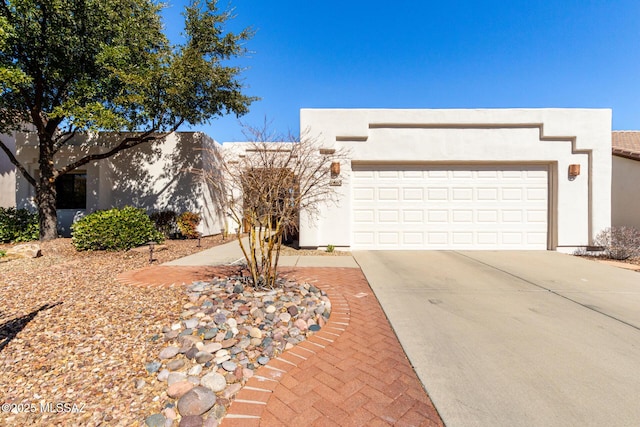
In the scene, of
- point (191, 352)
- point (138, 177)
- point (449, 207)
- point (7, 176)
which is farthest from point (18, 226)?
point (449, 207)

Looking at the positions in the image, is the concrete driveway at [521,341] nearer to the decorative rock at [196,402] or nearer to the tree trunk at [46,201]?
the decorative rock at [196,402]

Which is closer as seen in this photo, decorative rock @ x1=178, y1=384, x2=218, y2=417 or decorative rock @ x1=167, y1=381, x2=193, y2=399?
decorative rock @ x1=178, y1=384, x2=218, y2=417

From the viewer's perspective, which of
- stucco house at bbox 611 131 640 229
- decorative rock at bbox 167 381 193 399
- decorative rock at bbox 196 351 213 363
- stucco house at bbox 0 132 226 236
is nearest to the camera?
decorative rock at bbox 167 381 193 399

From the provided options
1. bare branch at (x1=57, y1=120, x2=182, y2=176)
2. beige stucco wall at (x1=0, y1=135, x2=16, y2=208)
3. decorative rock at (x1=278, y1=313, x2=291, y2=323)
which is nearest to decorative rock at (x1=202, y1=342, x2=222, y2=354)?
decorative rock at (x1=278, y1=313, x2=291, y2=323)

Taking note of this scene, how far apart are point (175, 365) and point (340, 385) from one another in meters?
1.39

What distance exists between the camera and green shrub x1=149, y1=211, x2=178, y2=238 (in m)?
9.80

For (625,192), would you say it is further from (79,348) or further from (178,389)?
(79,348)

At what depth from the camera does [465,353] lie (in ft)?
8.20

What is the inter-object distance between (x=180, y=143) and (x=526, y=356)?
11.4 meters

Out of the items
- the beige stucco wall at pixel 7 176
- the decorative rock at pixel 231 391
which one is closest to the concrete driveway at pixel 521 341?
the decorative rock at pixel 231 391

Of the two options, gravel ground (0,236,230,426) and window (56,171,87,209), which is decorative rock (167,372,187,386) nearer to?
gravel ground (0,236,230,426)

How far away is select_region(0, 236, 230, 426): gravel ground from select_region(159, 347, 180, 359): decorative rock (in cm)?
8

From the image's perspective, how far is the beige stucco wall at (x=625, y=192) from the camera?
845 centimetres

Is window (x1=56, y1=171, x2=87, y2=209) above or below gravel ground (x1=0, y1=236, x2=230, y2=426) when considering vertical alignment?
above
